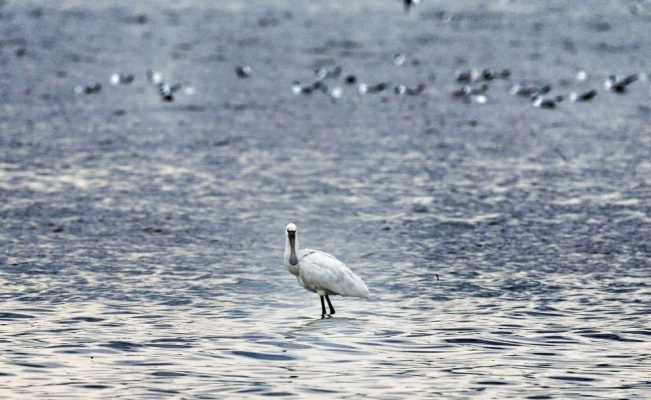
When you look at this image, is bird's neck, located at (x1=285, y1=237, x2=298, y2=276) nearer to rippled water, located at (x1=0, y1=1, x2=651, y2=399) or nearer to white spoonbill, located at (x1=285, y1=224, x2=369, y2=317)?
white spoonbill, located at (x1=285, y1=224, x2=369, y2=317)

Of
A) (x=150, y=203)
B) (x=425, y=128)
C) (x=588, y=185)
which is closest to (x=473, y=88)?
(x=425, y=128)

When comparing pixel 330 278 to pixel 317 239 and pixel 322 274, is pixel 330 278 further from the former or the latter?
pixel 317 239

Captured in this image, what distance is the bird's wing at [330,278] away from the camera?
51.8 feet

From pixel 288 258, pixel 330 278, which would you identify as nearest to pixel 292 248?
pixel 288 258

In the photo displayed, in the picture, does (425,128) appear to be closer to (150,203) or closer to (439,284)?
(150,203)

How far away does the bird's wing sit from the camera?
1580 centimetres

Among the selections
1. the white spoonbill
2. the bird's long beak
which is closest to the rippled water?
the white spoonbill

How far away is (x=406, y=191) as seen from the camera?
84.7 ft

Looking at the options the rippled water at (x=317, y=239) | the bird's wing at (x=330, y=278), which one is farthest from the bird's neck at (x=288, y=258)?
the rippled water at (x=317, y=239)

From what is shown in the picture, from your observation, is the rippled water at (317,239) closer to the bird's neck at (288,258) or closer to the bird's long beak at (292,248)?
the bird's neck at (288,258)

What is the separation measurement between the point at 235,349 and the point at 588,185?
13764mm

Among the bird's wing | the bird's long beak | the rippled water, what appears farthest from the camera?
the bird's long beak

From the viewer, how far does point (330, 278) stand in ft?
51.9

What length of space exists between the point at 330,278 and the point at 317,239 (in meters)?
5.30
